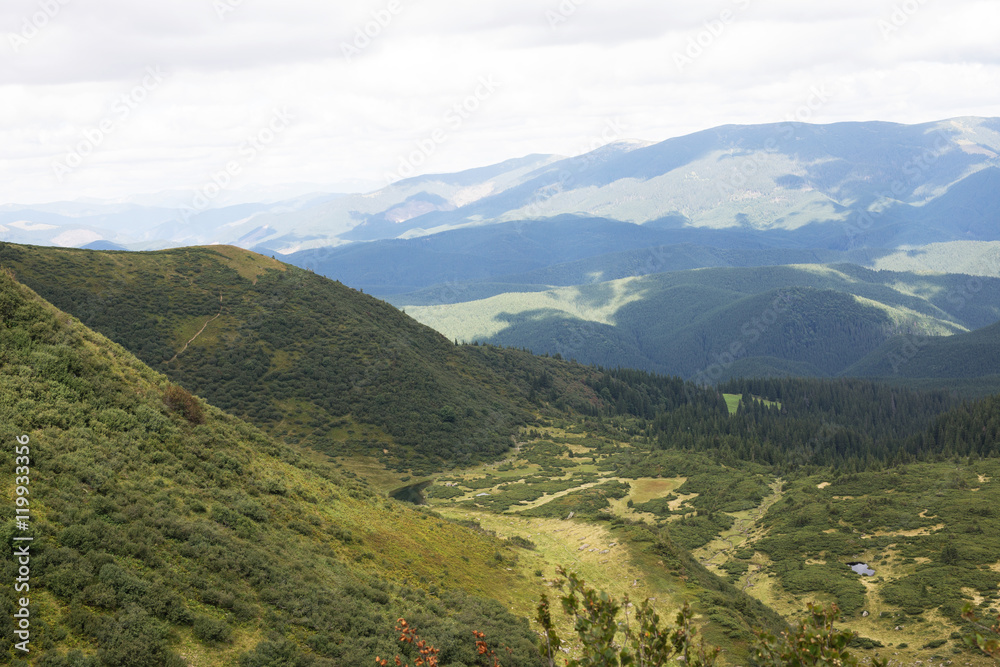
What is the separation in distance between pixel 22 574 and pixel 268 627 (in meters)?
6.91

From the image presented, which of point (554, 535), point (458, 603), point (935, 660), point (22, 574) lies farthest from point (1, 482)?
point (935, 660)

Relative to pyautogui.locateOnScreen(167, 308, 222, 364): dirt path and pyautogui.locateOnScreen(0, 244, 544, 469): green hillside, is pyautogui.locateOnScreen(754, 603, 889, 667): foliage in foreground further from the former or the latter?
pyautogui.locateOnScreen(167, 308, 222, 364): dirt path

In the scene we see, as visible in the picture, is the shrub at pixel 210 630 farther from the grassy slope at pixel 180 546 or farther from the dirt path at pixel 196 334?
the dirt path at pixel 196 334

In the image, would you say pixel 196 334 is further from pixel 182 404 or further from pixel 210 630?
pixel 210 630

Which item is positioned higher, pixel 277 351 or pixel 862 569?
pixel 277 351

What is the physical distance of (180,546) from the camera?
69.5 feet

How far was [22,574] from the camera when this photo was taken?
16266 mm

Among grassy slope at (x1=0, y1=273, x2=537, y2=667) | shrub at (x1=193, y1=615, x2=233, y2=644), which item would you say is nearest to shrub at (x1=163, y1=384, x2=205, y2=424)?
grassy slope at (x1=0, y1=273, x2=537, y2=667)

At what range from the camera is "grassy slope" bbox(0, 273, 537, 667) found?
56.6 feet

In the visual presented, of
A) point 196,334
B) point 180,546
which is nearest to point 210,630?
point 180,546

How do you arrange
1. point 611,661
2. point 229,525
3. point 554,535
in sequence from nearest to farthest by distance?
point 611,661 → point 229,525 → point 554,535

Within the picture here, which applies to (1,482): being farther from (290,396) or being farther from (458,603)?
(290,396)

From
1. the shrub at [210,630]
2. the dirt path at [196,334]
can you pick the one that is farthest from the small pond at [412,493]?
the shrub at [210,630]

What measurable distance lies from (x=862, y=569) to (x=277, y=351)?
7206 cm
